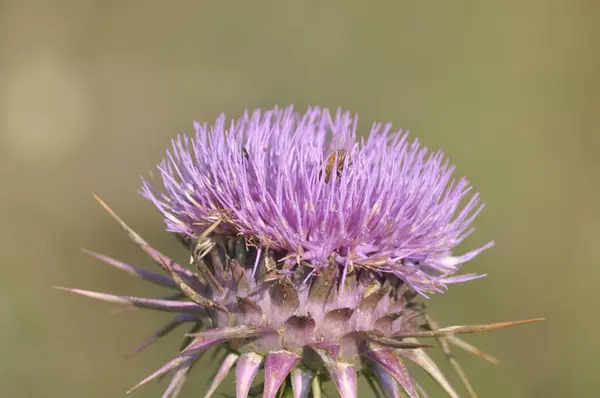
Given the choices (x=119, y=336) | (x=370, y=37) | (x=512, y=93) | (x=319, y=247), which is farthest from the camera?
(x=370, y=37)

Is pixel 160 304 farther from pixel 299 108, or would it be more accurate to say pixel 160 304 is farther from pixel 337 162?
pixel 299 108

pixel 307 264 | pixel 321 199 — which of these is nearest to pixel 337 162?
pixel 321 199

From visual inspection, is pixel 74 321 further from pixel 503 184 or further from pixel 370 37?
pixel 370 37

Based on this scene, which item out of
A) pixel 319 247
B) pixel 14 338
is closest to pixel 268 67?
pixel 14 338

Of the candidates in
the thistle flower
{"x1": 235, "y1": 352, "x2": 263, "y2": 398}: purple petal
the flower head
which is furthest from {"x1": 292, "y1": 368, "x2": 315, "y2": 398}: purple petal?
the flower head

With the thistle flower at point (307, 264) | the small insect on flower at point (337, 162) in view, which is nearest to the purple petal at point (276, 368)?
the thistle flower at point (307, 264)

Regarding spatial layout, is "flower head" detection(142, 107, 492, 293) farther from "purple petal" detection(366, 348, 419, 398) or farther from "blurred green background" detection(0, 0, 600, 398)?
"blurred green background" detection(0, 0, 600, 398)
